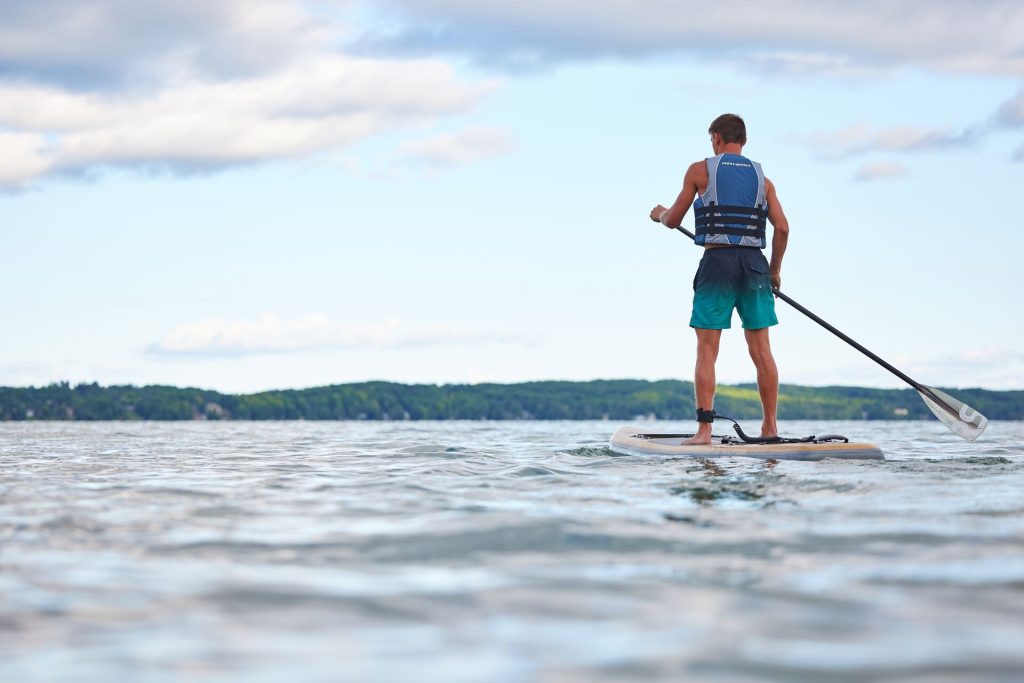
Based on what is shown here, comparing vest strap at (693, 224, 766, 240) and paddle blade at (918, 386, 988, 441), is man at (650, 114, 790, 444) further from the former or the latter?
paddle blade at (918, 386, 988, 441)

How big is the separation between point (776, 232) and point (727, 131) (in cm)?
111

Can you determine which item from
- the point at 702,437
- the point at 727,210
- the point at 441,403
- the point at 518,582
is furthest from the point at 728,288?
the point at 441,403

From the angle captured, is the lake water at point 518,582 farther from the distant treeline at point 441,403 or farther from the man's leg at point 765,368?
the distant treeline at point 441,403

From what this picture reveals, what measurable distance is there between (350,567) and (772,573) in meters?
1.52

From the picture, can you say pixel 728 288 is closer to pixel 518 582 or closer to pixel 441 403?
pixel 518 582

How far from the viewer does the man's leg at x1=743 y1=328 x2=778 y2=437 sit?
33.4 ft

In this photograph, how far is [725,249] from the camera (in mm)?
9922

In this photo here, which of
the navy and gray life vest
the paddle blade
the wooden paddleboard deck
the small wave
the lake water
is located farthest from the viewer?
the paddle blade

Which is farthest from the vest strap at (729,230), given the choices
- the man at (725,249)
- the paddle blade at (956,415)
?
the paddle blade at (956,415)

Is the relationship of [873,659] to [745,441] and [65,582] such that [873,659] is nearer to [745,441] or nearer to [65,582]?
[65,582]

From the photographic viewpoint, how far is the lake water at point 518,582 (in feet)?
8.59

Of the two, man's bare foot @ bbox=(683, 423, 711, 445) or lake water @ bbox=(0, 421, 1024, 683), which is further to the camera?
man's bare foot @ bbox=(683, 423, 711, 445)

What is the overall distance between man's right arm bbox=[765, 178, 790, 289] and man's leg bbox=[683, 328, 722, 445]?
3.21 feet

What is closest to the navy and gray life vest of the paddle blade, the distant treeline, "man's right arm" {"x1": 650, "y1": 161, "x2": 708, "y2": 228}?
"man's right arm" {"x1": 650, "y1": 161, "x2": 708, "y2": 228}
